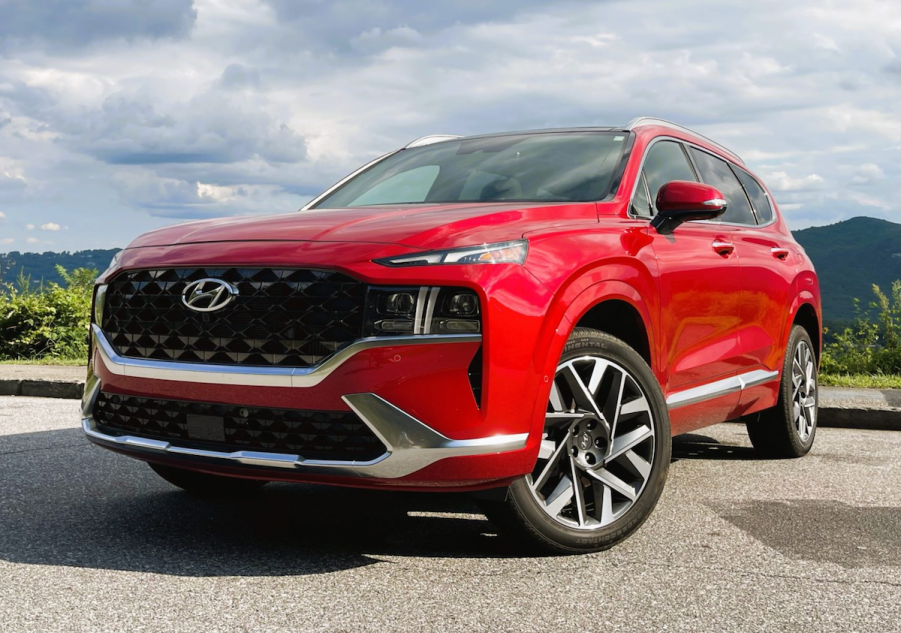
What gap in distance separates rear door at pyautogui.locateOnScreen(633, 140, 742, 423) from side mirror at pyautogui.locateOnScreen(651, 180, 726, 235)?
93mm

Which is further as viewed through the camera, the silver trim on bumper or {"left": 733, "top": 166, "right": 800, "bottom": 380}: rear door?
{"left": 733, "top": 166, "right": 800, "bottom": 380}: rear door

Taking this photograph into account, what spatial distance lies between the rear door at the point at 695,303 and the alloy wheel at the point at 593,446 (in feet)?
1.73

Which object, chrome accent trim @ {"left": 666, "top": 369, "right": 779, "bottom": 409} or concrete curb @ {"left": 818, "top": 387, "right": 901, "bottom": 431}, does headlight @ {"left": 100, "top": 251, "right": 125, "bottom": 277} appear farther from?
concrete curb @ {"left": 818, "top": 387, "right": 901, "bottom": 431}

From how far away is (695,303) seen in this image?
185 inches

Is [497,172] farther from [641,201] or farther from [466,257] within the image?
[466,257]

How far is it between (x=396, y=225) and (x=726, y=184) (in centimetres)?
300

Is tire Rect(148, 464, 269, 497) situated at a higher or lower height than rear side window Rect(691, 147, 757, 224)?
lower

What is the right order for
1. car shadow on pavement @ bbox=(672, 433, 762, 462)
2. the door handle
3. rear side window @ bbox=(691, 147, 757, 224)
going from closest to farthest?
the door handle < rear side window @ bbox=(691, 147, 757, 224) < car shadow on pavement @ bbox=(672, 433, 762, 462)

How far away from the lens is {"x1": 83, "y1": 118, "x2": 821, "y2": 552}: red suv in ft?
11.0

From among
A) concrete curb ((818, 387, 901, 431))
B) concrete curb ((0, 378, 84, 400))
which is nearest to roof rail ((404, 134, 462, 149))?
concrete curb ((818, 387, 901, 431))

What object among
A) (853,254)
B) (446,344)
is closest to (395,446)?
(446,344)

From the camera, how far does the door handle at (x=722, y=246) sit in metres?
5.04

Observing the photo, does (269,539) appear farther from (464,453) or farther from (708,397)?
(708,397)

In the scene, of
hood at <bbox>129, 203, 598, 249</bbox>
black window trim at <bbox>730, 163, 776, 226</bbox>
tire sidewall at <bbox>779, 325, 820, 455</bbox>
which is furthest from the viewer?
black window trim at <bbox>730, 163, 776, 226</bbox>
